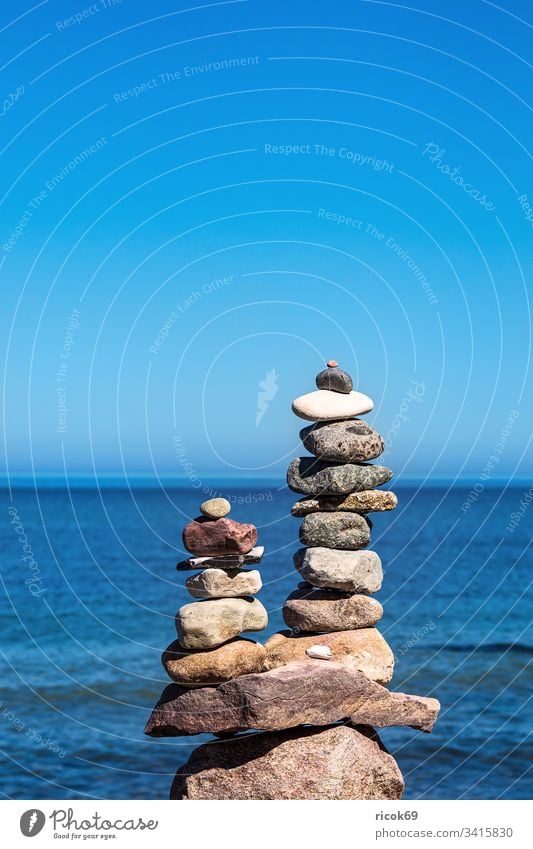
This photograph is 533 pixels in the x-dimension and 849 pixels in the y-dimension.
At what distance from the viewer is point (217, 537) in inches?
635

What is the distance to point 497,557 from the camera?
9400 centimetres

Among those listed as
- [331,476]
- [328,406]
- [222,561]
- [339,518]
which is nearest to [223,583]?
[222,561]

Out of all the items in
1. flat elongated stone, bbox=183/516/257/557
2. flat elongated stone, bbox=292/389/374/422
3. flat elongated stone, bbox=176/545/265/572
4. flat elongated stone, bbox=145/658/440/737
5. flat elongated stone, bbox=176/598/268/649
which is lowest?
flat elongated stone, bbox=145/658/440/737

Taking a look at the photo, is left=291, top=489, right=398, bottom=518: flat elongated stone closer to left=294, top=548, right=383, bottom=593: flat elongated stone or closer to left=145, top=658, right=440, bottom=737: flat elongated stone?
left=294, top=548, right=383, bottom=593: flat elongated stone

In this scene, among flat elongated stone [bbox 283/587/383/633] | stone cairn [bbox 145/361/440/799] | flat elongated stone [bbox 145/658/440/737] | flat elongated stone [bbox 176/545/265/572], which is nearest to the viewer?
flat elongated stone [bbox 145/658/440/737]

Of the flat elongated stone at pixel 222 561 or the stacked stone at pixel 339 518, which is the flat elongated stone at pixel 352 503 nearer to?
the stacked stone at pixel 339 518

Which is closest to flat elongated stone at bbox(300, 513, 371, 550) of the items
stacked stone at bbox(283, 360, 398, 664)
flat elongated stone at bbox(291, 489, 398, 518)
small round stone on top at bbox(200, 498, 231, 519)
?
stacked stone at bbox(283, 360, 398, 664)

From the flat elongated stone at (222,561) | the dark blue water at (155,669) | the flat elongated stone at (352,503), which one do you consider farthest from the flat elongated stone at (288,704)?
the dark blue water at (155,669)

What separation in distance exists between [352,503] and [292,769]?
400cm

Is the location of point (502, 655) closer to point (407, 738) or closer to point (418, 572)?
point (407, 738)

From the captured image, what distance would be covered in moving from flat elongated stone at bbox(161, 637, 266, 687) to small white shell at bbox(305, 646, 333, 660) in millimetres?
800

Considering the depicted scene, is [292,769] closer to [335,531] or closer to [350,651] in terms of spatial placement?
[350,651]

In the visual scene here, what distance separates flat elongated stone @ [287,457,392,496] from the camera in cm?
1689

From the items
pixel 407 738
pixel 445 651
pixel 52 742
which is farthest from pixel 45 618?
pixel 407 738
